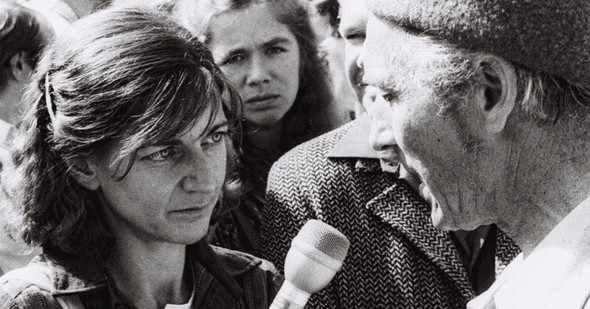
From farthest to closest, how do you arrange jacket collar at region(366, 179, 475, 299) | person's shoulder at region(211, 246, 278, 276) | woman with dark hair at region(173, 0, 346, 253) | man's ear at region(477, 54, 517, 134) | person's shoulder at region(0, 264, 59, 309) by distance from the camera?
woman with dark hair at region(173, 0, 346, 253), jacket collar at region(366, 179, 475, 299), person's shoulder at region(211, 246, 278, 276), person's shoulder at region(0, 264, 59, 309), man's ear at region(477, 54, 517, 134)

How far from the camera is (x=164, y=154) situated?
262cm

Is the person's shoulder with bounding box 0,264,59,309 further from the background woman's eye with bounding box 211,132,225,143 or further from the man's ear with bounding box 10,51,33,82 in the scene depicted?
the man's ear with bounding box 10,51,33,82

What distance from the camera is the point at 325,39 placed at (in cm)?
429

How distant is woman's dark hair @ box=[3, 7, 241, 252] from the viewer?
8.43 ft

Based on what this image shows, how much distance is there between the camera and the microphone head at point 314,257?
181 centimetres

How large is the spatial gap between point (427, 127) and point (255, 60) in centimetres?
210

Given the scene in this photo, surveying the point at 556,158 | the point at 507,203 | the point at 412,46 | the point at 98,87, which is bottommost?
the point at 98,87

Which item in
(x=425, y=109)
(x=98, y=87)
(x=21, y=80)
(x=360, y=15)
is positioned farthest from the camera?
(x=21, y=80)

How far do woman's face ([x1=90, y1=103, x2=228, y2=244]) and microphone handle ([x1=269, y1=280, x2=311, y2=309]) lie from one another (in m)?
0.85

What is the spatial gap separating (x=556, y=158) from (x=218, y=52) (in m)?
2.25

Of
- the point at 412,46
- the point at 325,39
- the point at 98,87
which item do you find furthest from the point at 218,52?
the point at 412,46

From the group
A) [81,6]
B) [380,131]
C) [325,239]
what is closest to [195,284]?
[380,131]

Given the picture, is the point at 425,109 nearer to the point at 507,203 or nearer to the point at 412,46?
the point at 412,46

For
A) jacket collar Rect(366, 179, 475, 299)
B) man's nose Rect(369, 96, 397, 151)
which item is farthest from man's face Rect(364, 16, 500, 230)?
jacket collar Rect(366, 179, 475, 299)
